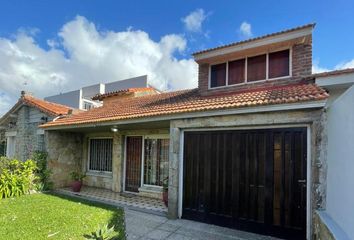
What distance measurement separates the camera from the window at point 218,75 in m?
10.7

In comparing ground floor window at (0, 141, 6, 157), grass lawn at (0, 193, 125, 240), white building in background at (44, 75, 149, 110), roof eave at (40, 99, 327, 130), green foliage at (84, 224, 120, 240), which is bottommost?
grass lawn at (0, 193, 125, 240)

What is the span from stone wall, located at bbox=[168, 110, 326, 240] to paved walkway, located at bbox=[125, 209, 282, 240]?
62 centimetres

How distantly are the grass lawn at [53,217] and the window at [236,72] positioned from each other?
7.20 metres

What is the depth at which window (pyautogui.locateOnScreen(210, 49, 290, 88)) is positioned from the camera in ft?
30.5

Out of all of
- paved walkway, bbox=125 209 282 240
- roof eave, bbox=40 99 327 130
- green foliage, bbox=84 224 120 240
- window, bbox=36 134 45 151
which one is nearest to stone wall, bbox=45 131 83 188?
window, bbox=36 134 45 151

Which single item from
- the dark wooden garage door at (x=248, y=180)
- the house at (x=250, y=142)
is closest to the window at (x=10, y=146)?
the house at (x=250, y=142)

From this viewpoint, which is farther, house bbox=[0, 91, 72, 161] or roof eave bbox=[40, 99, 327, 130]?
house bbox=[0, 91, 72, 161]

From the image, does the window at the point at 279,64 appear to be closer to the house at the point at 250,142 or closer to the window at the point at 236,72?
the house at the point at 250,142

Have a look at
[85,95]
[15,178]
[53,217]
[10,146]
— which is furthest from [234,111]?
[85,95]

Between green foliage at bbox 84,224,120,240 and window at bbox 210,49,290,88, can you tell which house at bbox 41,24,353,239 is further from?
green foliage at bbox 84,224,120,240

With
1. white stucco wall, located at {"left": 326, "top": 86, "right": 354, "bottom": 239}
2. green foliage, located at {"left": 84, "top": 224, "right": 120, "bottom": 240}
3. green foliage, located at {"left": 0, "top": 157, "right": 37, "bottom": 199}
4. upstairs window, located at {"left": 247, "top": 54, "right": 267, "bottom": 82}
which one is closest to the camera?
white stucco wall, located at {"left": 326, "top": 86, "right": 354, "bottom": 239}

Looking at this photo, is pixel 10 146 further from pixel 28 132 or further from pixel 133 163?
pixel 133 163

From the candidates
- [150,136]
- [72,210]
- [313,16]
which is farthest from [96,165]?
[313,16]

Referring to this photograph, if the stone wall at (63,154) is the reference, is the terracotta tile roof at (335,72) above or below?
above
